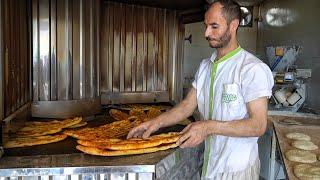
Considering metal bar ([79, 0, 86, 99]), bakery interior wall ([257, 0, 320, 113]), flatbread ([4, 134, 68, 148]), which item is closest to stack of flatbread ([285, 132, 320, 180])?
bakery interior wall ([257, 0, 320, 113])

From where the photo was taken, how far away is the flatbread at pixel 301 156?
2307mm

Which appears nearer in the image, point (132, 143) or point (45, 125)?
point (132, 143)

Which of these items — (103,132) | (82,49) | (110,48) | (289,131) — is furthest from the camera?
(110,48)

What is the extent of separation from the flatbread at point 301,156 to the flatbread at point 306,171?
0.09 metres

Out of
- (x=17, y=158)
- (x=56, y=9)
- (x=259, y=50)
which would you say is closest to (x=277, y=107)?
(x=259, y=50)

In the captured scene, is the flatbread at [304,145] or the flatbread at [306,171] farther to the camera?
the flatbread at [304,145]

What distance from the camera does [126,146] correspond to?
173 centimetres

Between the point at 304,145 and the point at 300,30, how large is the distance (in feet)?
6.30

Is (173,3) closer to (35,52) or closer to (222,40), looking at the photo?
(35,52)

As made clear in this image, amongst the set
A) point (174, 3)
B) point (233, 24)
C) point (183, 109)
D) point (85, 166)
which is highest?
point (174, 3)

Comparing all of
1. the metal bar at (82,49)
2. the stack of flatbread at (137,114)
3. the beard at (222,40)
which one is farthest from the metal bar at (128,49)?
the beard at (222,40)

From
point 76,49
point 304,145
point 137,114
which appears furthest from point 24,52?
point 304,145

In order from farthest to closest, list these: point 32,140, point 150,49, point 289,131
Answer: point 150,49, point 289,131, point 32,140

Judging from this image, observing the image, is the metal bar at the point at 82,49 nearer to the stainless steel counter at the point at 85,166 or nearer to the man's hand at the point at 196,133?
the stainless steel counter at the point at 85,166
